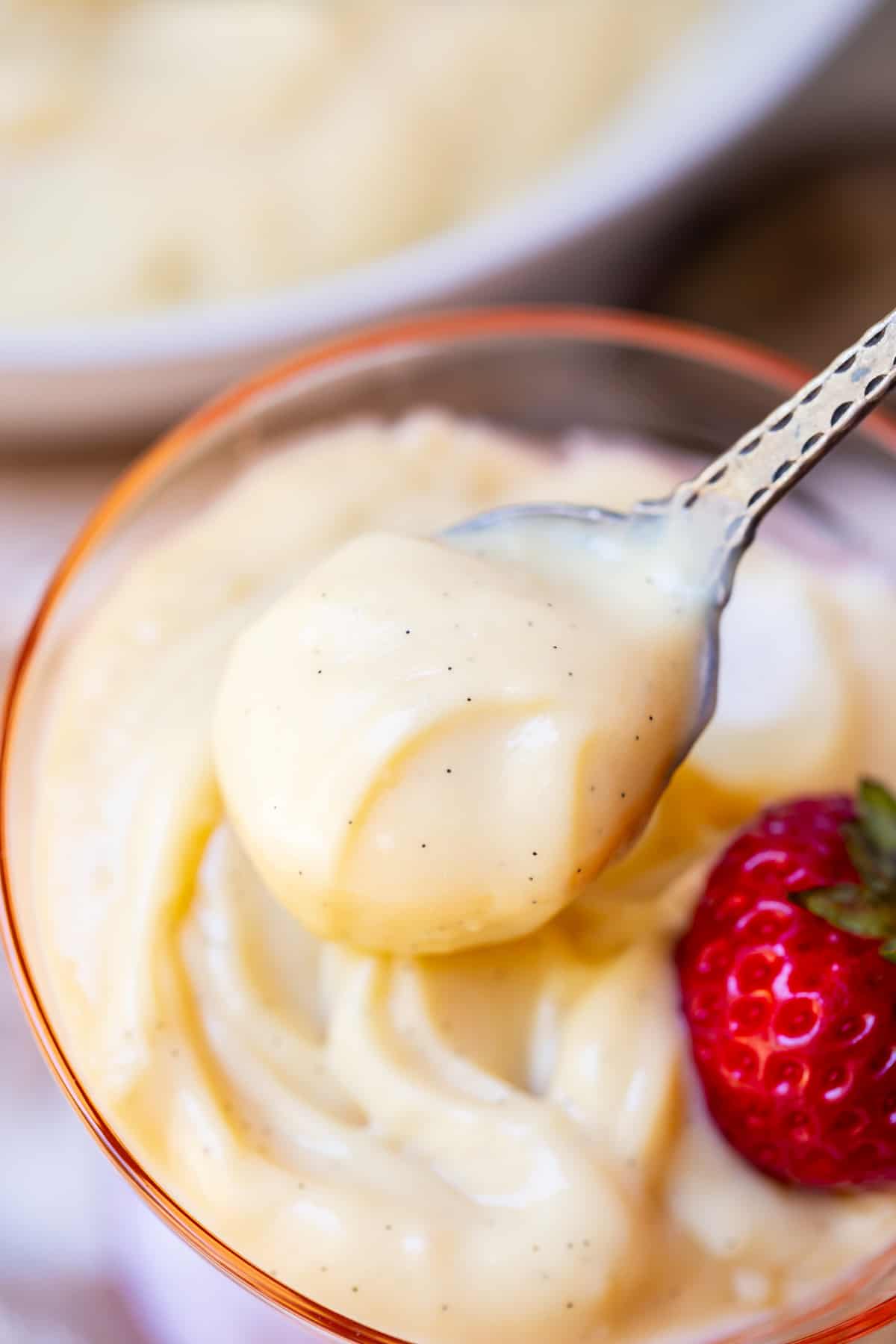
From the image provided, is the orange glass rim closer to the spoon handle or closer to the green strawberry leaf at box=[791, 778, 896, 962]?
the green strawberry leaf at box=[791, 778, 896, 962]

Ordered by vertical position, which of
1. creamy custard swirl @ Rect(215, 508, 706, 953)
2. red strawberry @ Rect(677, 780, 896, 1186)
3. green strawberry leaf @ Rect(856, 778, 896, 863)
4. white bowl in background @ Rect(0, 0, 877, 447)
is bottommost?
red strawberry @ Rect(677, 780, 896, 1186)

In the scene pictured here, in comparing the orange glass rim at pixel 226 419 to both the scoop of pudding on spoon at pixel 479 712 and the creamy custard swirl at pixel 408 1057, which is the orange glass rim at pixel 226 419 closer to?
the creamy custard swirl at pixel 408 1057

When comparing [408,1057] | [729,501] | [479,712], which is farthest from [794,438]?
[408,1057]

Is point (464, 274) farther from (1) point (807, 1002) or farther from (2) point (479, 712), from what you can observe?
(1) point (807, 1002)

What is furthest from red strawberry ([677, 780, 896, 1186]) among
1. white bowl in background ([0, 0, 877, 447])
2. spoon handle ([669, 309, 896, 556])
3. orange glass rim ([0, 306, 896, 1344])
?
white bowl in background ([0, 0, 877, 447])

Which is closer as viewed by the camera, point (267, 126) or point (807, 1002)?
point (807, 1002)

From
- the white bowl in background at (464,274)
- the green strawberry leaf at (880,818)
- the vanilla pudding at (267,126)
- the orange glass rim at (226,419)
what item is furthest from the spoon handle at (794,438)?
the vanilla pudding at (267,126)
